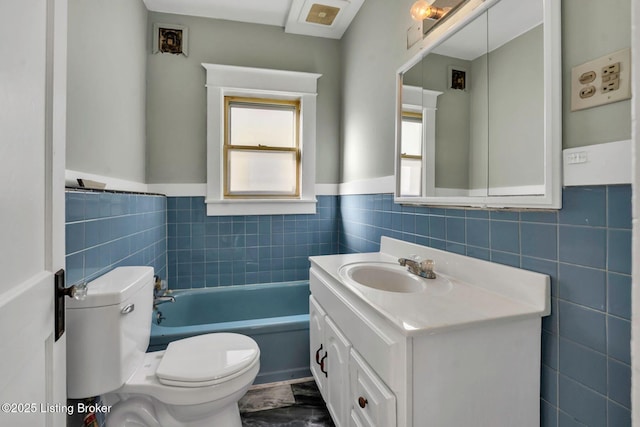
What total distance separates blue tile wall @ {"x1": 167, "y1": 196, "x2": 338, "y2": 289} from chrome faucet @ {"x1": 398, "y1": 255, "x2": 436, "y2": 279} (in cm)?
137

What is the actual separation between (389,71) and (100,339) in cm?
196

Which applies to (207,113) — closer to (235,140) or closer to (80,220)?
(235,140)

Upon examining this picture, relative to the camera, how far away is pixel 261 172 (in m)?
2.61

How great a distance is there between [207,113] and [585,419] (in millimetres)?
2678

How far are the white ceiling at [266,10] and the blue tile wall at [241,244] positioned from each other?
1.46m

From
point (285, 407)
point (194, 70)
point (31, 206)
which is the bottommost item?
point (285, 407)

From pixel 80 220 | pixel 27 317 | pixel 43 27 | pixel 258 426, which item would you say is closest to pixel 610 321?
pixel 27 317

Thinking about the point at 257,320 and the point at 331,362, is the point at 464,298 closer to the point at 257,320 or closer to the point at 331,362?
the point at 331,362

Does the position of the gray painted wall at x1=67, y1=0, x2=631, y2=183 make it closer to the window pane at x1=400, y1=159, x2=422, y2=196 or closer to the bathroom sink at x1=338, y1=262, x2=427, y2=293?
the window pane at x1=400, y1=159, x2=422, y2=196

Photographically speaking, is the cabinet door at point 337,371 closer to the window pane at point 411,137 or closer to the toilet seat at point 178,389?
the toilet seat at point 178,389

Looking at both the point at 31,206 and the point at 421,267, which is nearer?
the point at 31,206

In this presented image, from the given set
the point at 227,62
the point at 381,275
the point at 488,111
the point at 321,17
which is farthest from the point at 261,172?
the point at 488,111

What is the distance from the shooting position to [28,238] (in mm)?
517

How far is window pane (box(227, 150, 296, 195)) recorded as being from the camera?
255 centimetres
